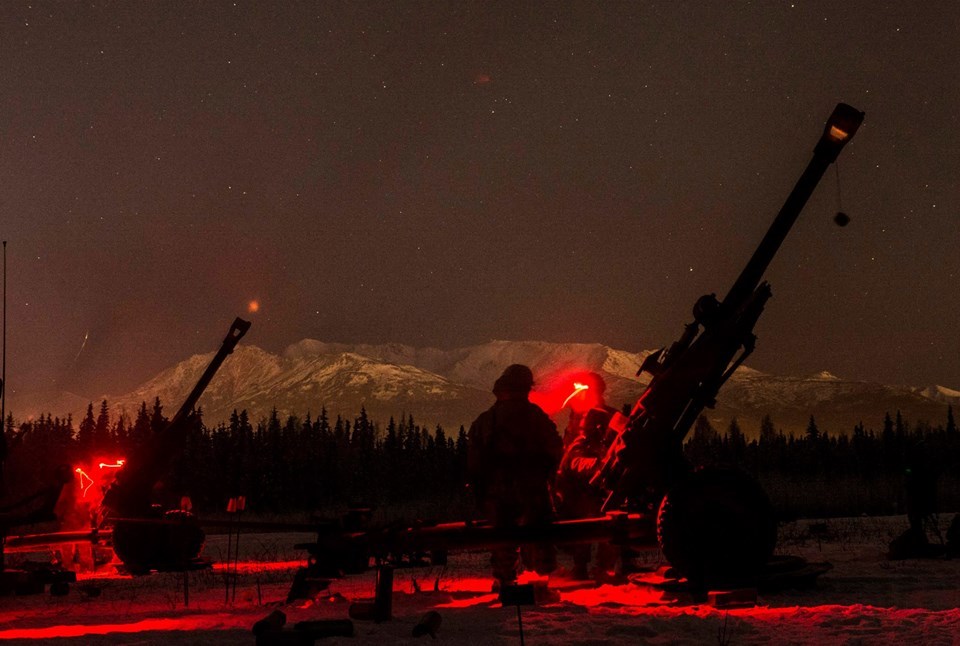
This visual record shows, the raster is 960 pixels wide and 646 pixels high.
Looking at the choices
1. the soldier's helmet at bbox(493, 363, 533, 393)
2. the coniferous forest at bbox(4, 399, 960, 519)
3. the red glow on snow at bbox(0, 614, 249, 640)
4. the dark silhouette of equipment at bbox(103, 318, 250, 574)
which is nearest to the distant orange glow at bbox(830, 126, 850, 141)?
the soldier's helmet at bbox(493, 363, 533, 393)

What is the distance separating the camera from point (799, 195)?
11.5m

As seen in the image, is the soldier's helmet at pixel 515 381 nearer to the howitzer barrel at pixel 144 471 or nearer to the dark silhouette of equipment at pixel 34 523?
the dark silhouette of equipment at pixel 34 523

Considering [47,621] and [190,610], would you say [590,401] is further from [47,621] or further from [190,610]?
[47,621]

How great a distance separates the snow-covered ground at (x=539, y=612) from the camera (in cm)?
812

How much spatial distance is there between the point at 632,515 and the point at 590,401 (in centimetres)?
378

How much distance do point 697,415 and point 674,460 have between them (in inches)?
25.7

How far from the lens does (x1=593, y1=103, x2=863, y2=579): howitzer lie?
10.9m

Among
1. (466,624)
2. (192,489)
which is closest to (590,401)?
(466,624)

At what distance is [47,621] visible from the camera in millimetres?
10852

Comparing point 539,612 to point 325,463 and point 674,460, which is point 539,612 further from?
point 325,463

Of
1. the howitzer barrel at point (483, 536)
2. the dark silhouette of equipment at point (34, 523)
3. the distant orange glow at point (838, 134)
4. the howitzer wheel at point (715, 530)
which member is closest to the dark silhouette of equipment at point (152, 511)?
the dark silhouette of equipment at point (34, 523)

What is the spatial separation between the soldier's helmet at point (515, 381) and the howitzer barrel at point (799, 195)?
2932 mm

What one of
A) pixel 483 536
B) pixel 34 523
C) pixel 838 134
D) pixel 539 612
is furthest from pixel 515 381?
pixel 34 523

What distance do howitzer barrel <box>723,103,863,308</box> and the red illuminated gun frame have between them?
0.01m
